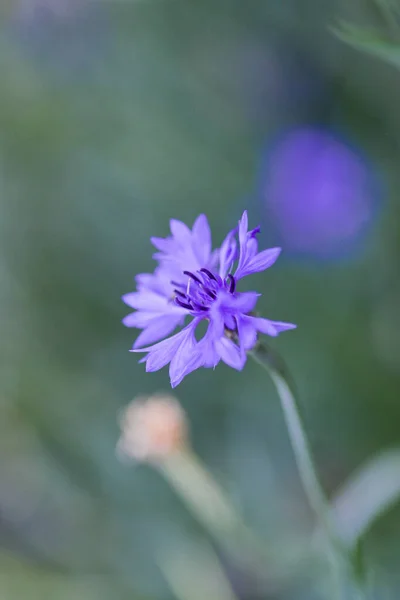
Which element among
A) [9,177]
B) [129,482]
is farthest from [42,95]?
[129,482]

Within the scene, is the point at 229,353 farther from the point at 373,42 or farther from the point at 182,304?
the point at 373,42

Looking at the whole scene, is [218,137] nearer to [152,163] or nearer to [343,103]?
[152,163]

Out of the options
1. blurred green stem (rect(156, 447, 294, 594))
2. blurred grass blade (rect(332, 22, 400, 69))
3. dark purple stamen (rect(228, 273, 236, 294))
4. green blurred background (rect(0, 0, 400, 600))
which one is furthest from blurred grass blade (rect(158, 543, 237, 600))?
blurred grass blade (rect(332, 22, 400, 69))

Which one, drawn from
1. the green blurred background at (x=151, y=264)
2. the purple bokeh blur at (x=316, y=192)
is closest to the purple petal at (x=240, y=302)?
the green blurred background at (x=151, y=264)

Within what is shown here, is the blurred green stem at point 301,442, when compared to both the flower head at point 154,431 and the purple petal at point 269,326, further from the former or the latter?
the flower head at point 154,431

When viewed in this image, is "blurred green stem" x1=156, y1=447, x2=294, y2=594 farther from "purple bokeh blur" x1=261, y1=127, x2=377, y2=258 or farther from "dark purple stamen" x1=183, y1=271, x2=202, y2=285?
"purple bokeh blur" x1=261, y1=127, x2=377, y2=258
